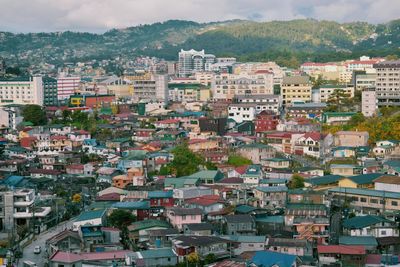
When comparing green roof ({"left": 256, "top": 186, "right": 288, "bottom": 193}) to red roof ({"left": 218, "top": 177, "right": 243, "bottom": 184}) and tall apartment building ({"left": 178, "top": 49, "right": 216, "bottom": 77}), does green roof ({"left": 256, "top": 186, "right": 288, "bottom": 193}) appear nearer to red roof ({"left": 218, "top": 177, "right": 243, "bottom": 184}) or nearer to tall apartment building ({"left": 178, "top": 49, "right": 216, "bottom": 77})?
Answer: red roof ({"left": 218, "top": 177, "right": 243, "bottom": 184})

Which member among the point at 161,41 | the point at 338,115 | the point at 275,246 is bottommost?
the point at 275,246

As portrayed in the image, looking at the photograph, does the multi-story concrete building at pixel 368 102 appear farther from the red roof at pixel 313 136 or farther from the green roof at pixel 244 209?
the green roof at pixel 244 209

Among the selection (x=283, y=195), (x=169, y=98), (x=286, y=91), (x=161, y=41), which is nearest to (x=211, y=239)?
(x=283, y=195)

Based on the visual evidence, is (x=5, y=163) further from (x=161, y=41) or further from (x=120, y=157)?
(x=161, y=41)

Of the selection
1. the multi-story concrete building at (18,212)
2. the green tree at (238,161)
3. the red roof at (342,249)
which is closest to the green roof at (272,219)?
the red roof at (342,249)

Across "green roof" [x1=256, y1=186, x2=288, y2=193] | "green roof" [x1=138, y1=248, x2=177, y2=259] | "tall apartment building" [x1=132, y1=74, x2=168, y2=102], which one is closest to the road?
"green roof" [x1=138, y1=248, x2=177, y2=259]
